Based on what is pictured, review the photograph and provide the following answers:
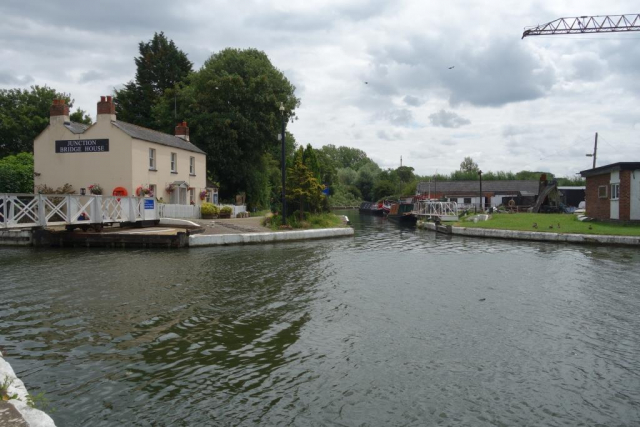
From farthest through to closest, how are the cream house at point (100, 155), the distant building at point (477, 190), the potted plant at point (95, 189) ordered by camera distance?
the distant building at point (477, 190), the cream house at point (100, 155), the potted plant at point (95, 189)

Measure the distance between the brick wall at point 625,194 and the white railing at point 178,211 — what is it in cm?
2510

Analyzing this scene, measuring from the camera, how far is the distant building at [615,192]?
84.1ft

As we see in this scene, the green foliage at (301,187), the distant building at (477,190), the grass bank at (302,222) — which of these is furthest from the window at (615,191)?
the distant building at (477,190)

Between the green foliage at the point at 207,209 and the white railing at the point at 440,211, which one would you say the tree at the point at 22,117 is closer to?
the green foliage at the point at 207,209

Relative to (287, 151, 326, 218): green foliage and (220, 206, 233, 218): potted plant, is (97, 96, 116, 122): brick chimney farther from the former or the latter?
(287, 151, 326, 218): green foliage

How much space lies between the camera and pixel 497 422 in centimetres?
548

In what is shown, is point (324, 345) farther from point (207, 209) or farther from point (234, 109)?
point (234, 109)

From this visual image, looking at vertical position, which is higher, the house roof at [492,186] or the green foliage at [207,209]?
the house roof at [492,186]

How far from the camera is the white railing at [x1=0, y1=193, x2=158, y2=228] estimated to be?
57.2 feet

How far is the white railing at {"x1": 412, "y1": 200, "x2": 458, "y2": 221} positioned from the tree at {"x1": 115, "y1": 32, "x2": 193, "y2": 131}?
96.5 ft

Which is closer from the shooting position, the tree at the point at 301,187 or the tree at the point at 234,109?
the tree at the point at 301,187

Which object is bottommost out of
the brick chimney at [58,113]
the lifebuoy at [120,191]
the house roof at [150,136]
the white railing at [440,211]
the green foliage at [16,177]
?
the white railing at [440,211]

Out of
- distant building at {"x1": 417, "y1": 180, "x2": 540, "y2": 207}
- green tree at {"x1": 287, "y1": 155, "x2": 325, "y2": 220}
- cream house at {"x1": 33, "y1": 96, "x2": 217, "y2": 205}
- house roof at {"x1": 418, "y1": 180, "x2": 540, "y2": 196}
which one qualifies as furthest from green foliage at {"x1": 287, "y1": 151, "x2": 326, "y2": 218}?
house roof at {"x1": 418, "y1": 180, "x2": 540, "y2": 196}

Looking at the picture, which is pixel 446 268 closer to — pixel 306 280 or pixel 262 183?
pixel 306 280
